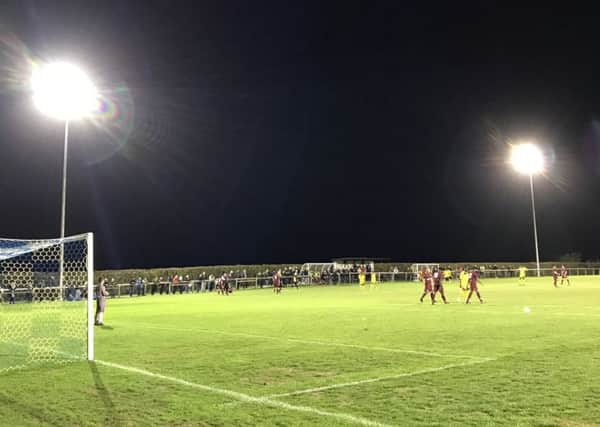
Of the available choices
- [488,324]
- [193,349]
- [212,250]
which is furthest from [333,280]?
[193,349]

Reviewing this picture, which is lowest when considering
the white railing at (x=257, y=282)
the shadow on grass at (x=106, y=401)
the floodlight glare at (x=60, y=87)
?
the shadow on grass at (x=106, y=401)

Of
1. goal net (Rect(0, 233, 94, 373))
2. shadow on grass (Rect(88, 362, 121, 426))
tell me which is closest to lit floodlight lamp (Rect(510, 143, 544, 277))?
goal net (Rect(0, 233, 94, 373))

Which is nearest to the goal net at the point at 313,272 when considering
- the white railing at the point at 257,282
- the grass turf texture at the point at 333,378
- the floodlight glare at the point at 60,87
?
the white railing at the point at 257,282

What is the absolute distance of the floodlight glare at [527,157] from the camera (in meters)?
60.6

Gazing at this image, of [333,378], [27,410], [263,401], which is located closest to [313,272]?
[333,378]

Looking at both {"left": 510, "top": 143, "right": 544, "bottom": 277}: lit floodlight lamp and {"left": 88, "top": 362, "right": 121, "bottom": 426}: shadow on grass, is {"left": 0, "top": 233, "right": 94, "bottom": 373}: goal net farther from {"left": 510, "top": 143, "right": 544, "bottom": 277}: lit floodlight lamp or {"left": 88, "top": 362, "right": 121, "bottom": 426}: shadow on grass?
{"left": 510, "top": 143, "right": 544, "bottom": 277}: lit floodlight lamp

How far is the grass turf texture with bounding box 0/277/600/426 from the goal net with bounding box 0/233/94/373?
94 centimetres

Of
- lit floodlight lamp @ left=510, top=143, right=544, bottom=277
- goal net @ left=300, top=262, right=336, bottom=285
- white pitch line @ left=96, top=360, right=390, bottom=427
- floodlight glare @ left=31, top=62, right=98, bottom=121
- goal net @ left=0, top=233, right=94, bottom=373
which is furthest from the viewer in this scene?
lit floodlight lamp @ left=510, top=143, right=544, bottom=277

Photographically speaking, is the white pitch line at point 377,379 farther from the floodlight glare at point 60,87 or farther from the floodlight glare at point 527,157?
the floodlight glare at point 527,157

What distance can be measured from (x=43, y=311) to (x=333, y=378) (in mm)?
21289

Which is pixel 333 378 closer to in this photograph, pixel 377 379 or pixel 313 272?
pixel 377 379

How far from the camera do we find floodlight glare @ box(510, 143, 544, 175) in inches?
2386

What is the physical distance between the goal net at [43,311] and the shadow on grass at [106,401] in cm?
215

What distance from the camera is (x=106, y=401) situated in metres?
8.15
